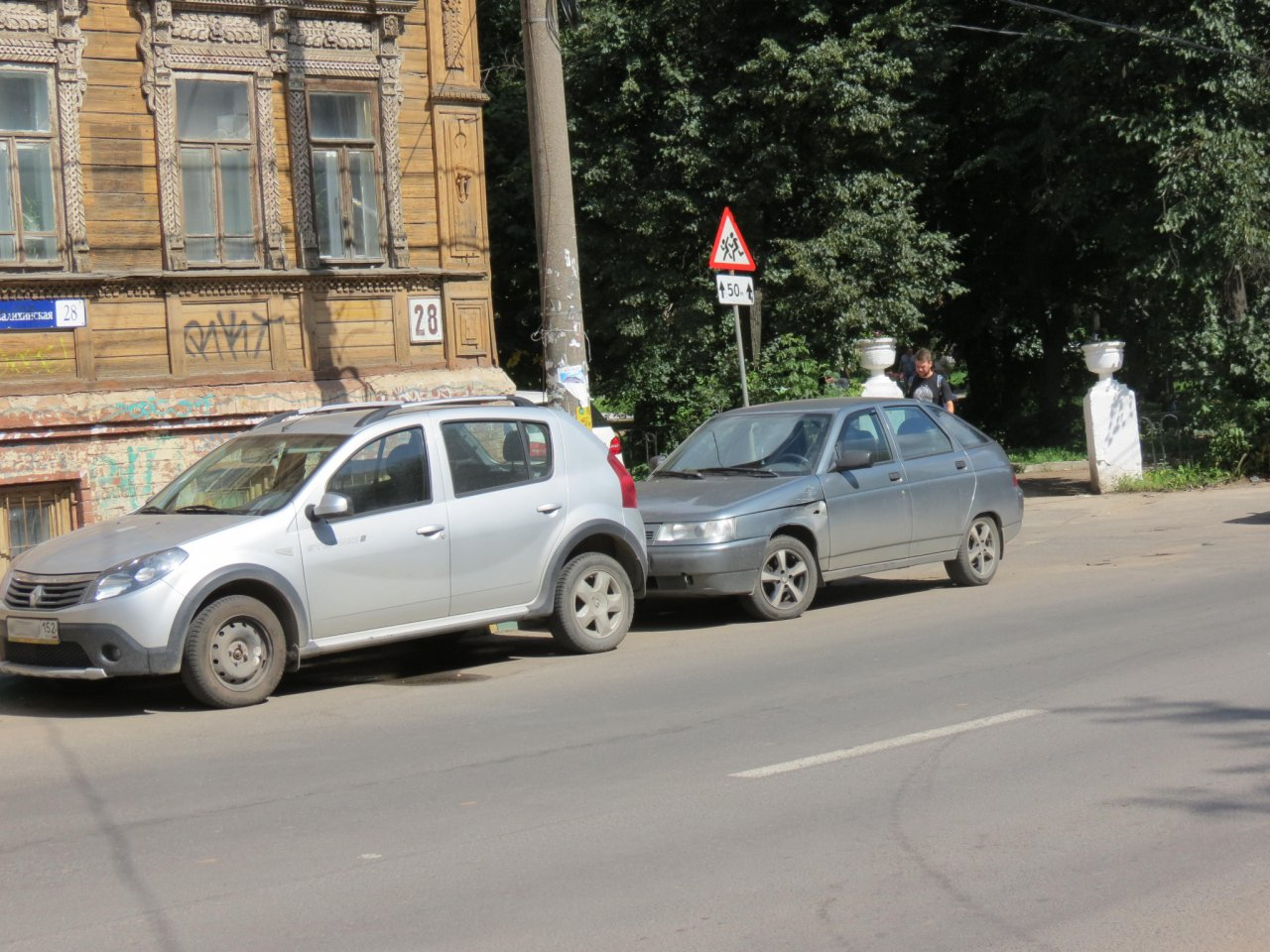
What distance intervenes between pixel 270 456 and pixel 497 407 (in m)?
1.55

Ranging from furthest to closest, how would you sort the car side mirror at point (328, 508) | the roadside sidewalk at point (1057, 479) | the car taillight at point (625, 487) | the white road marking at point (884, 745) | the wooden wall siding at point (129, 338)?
1. the roadside sidewalk at point (1057, 479)
2. the wooden wall siding at point (129, 338)
3. the car taillight at point (625, 487)
4. the car side mirror at point (328, 508)
5. the white road marking at point (884, 745)

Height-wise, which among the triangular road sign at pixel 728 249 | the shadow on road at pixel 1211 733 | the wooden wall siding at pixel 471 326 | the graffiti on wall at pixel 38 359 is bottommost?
the shadow on road at pixel 1211 733

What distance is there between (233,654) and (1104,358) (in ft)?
47.4

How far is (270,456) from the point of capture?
979 centimetres

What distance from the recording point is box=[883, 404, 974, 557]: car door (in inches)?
492

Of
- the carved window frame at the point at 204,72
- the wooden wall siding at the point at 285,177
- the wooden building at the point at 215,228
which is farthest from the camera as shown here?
the wooden wall siding at the point at 285,177

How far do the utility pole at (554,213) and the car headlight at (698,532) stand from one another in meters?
1.88

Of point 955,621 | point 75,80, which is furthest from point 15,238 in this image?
point 955,621

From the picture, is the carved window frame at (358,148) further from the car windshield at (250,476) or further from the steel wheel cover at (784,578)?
the steel wheel cover at (784,578)

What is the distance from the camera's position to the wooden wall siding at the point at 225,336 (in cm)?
1609

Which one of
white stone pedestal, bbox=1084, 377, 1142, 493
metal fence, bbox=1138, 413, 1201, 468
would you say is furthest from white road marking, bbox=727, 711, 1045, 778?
metal fence, bbox=1138, 413, 1201, 468

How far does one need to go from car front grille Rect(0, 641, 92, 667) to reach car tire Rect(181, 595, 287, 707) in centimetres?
57

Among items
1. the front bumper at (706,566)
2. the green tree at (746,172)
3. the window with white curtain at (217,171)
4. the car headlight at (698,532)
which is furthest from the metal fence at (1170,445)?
the window with white curtain at (217,171)

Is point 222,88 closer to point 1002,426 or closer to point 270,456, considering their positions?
point 270,456
